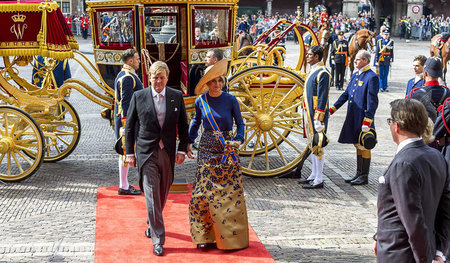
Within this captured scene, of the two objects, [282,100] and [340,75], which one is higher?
[282,100]

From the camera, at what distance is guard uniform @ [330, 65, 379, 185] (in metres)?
7.41

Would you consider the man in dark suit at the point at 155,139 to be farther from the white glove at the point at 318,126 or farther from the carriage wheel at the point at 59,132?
the carriage wheel at the point at 59,132

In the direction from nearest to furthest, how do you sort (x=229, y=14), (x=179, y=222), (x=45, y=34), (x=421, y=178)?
(x=421, y=178), (x=179, y=222), (x=45, y=34), (x=229, y=14)

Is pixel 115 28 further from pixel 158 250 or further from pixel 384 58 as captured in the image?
pixel 384 58

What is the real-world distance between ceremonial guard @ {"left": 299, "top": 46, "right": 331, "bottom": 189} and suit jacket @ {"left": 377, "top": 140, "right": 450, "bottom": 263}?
381cm

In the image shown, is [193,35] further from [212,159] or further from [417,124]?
[417,124]

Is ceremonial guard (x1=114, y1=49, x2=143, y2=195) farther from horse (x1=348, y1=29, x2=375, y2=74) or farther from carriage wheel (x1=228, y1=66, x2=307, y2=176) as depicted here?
horse (x1=348, y1=29, x2=375, y2=74)

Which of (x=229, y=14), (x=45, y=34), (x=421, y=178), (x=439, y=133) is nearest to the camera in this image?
(x=421, y=178)

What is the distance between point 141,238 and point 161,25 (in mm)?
3848

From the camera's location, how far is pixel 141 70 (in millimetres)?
7691

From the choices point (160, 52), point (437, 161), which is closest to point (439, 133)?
point (437, 161)

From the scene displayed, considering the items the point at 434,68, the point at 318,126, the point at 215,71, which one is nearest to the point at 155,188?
the point at 215,71

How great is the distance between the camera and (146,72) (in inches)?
Result: 296

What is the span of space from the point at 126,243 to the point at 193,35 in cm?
317
